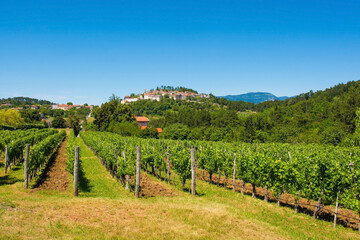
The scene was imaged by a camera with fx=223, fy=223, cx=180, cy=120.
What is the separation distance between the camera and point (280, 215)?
9969 mm

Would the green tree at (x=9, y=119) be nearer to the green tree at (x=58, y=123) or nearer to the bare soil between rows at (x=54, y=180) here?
the green tree at (x=58, y=123)

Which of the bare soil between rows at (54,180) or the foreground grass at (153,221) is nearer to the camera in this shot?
the foreground grass at (153,221)

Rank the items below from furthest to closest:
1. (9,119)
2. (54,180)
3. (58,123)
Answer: (58,123), (9,119), (54,180)

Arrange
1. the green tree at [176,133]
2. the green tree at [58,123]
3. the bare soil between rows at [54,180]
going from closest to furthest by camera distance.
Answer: the bare soil between rows at [54,180] → the green tree at [176,133] → the green tree at [58,123]

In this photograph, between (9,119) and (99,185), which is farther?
(9,119)

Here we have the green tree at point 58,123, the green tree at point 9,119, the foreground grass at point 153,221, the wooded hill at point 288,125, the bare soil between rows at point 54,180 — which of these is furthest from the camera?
the green tree at point 58,123

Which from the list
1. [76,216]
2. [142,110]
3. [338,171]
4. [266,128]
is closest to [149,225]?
[76,216]

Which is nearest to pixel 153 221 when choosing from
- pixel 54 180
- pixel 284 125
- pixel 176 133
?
pixel 54 180

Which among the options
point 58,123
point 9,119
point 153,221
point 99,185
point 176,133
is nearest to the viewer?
point 153,221

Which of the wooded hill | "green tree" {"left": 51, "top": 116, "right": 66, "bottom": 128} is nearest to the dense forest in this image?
the wooded hill

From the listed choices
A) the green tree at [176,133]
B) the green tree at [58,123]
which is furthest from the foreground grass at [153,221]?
the green tree at [58,123]

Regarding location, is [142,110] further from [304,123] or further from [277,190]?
[277,190]

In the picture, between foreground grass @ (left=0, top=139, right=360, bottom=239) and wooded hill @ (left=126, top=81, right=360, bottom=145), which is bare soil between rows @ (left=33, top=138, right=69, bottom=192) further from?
wooded hill @ (left=126, top=81, right=360, bottom=145)

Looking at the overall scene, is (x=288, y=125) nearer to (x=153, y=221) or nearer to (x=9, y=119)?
(x=153, y=221)
